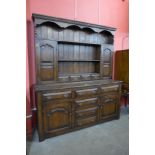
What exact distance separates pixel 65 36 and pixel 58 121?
162 cm

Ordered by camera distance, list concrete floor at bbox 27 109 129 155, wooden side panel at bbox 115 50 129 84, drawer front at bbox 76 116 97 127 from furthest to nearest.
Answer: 1. wooden side panel at bbox 115 50 129 84
2. drawer front at bbox 76 116 97 127
3. concrete floor at bbox 27 109 129 155

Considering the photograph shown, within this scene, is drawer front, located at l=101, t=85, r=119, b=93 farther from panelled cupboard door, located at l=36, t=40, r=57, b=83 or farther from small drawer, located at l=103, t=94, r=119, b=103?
panelled cupboard door, located at l=36, t=40, r=57, b=83

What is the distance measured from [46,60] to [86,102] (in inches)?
41.2

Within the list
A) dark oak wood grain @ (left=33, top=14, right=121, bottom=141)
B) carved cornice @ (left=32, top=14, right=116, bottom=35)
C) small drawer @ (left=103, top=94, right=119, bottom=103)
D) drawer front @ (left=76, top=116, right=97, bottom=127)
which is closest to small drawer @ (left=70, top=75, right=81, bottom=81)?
dark oak wood grain @ (left=33, top=14, right=121, bottom=141)

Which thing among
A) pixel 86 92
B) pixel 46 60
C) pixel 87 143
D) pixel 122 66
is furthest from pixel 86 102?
pixel 122 66

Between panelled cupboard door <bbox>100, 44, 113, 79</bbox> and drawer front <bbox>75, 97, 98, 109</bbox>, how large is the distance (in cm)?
74

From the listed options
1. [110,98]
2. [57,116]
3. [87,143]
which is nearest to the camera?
[87,143]

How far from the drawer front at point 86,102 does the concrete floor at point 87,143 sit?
454mm

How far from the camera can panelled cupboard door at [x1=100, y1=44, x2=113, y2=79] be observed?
10.5ft

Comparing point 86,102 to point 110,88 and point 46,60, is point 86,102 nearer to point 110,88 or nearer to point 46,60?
point 110,88

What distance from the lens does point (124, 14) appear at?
380cm

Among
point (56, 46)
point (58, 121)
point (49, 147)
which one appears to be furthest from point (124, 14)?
point (49, 147)

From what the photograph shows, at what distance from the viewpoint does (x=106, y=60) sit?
3.28m

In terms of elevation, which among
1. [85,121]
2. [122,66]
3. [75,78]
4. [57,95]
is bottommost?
[85,121]
